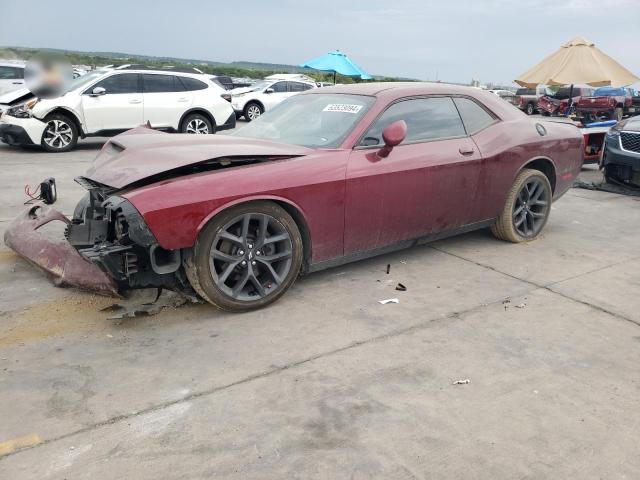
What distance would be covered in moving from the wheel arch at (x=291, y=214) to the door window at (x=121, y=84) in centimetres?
901

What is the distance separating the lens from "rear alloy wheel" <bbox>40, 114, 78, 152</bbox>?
10.8 meters

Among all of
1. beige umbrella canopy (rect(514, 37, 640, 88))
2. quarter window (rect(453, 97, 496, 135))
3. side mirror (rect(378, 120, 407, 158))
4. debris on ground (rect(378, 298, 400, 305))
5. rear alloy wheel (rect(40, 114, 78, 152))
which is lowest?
debris on ground (rect(378, 298, 400, 305))

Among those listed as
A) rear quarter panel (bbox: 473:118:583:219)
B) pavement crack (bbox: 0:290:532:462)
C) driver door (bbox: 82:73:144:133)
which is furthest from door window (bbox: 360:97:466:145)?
driver door (bbox: 82:73:144:133)

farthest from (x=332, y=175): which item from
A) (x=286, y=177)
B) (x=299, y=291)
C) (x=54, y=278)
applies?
(x=54, y=278)

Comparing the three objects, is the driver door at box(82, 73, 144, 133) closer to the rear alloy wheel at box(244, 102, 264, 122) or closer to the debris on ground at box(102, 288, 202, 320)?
the rear alloy wheel at box(244, 102, 264, 122)

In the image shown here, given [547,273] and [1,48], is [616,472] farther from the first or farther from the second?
[1,48]

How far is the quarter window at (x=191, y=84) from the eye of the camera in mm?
12438

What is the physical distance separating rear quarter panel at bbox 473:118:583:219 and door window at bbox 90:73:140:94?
880 cm

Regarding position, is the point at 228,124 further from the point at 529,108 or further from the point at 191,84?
the point at 529,108

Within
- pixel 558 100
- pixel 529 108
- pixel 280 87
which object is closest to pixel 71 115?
pixel 280 87

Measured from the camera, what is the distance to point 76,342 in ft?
10.9

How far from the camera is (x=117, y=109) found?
37.5 feet

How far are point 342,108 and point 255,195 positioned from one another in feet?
4.27

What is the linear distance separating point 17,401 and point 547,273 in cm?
390
